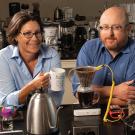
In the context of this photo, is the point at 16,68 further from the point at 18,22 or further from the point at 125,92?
the point at 125,92

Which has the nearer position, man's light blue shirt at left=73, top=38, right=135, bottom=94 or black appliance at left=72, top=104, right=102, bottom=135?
black appliance at left=72, top=104, right=102, bottom=135

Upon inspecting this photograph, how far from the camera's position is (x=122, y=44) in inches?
86.0

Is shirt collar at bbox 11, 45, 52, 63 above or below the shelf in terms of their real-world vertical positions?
above

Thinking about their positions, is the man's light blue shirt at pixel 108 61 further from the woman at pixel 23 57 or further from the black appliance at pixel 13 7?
the black appliance at pixel 13 7

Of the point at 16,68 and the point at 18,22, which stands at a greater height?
the point at 18,22

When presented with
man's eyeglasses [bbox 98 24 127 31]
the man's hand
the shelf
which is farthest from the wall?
the man's hand

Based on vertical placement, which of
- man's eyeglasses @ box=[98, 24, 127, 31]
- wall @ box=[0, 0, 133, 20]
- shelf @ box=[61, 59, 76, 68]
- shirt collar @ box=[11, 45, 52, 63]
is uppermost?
wall @ box=[0, 0, 133, 20]

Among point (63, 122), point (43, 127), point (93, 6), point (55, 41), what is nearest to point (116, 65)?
point (63, 122)

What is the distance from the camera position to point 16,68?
87.0 inches

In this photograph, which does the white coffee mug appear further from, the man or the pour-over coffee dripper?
the man

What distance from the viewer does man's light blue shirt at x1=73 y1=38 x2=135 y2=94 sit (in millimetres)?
2150

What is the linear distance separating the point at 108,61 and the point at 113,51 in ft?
0.26

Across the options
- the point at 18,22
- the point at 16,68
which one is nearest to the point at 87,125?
the point at 16,68

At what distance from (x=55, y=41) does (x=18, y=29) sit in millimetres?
1094
